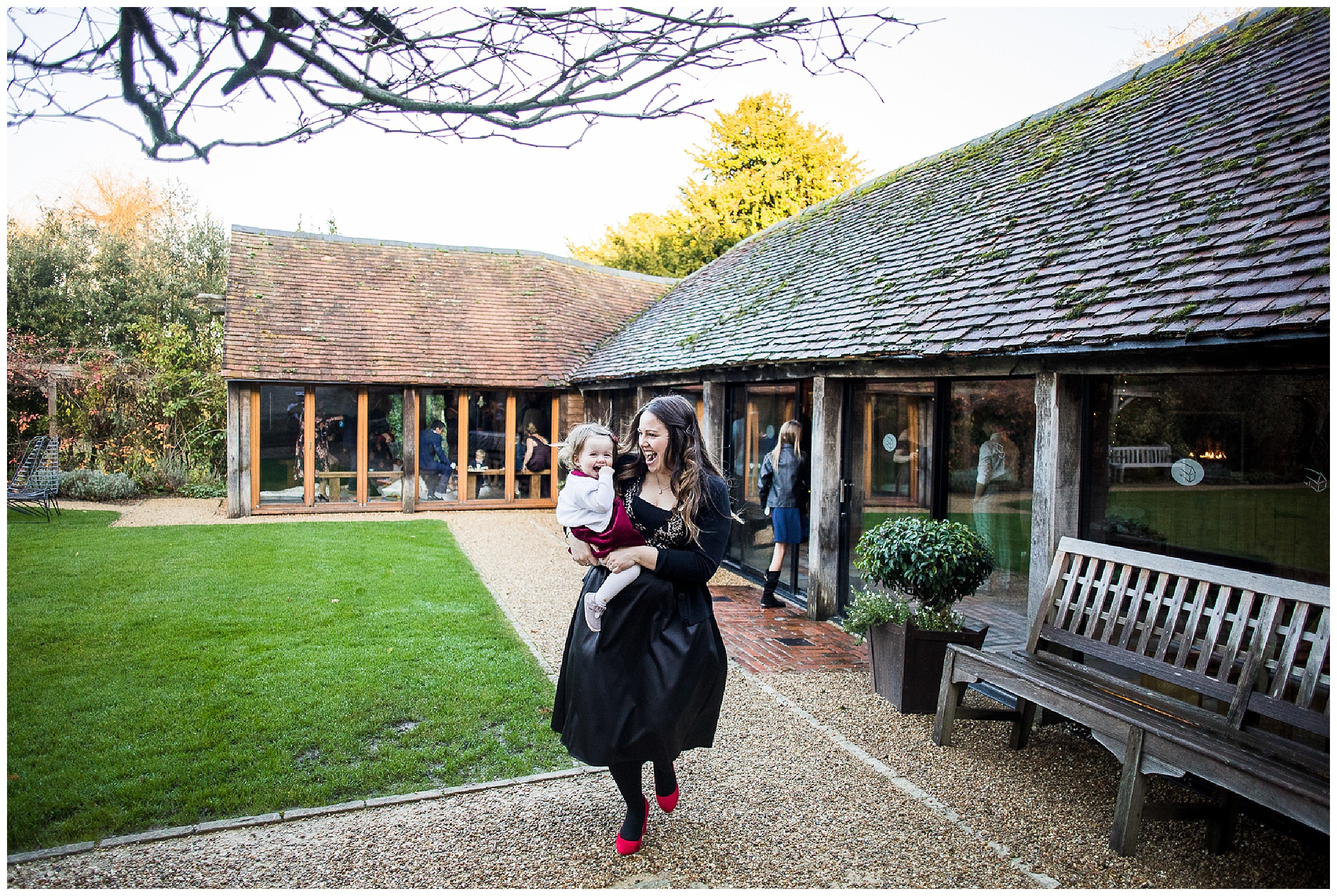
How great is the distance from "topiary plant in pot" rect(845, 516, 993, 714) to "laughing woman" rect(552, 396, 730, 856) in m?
2.24

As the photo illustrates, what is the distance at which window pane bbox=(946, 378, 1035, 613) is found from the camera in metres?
6.36

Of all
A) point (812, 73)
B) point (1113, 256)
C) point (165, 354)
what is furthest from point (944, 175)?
point (165, 354)

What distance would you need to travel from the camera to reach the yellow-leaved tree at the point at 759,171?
1150 inches

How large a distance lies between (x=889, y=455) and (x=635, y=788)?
4834mm

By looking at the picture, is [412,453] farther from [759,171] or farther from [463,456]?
[759,171]

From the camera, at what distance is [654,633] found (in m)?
3.50

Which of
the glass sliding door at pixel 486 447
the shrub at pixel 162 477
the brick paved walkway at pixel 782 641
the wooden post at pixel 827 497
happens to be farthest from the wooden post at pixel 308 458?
the wooden post at pixel 827 497

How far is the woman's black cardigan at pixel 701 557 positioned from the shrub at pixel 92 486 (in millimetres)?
17317

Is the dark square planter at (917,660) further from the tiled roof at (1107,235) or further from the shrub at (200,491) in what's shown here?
the shrub at (200,491)

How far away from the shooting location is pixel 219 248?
88.2ft

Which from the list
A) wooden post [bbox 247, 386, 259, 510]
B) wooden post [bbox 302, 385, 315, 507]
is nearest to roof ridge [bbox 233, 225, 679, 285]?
wooden post [bbox 247, 386, 259, 510]

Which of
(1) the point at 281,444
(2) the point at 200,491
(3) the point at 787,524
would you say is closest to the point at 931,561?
(3) the point at 787,524

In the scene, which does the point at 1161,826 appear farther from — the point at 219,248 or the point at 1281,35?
the point at 219,248

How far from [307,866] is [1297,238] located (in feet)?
20.1
